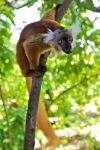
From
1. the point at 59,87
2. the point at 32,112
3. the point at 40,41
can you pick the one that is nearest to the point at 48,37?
the point at 40,41

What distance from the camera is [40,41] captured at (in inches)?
99.4

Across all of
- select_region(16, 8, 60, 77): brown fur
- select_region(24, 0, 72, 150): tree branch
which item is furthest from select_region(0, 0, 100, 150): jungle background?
select_region(24, 0, 72, 150): tree branch

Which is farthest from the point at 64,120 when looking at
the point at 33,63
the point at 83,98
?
the point at 33,63

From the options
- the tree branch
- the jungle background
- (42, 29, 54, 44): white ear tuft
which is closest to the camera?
the tree branch

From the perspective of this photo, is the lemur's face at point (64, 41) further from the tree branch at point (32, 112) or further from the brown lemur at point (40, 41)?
the tree branch at point (32, 112)

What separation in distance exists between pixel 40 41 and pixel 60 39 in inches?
4.7

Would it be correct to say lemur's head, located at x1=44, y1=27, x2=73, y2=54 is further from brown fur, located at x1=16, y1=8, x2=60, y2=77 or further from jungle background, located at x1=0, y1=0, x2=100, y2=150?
jungle background, located at x1=0, y1=0, x2=100, y2=150

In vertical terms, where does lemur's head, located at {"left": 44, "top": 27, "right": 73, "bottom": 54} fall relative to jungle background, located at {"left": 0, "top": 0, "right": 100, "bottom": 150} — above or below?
below

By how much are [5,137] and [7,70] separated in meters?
1.01

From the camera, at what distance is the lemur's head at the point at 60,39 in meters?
2.44

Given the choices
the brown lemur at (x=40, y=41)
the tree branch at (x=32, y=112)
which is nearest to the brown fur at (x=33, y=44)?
the brown lemur at (x=40, y=41)

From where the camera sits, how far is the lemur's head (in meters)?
2.44

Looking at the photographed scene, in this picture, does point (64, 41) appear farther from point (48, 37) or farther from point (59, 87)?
point (59, 87)

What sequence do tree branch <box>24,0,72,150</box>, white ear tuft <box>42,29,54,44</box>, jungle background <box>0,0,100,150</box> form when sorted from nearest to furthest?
tree branch <box>24,0,72,150</box>
white ear tuft <box>42,29,54,44</box>
jungle background <box>0,0,100,150</box>
